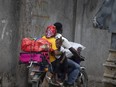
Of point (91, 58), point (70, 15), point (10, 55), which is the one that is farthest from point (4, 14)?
point (91, 58)

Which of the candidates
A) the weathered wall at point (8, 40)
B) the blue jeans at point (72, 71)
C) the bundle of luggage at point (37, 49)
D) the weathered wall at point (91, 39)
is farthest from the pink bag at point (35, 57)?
the weathered wall at point (91, 39)

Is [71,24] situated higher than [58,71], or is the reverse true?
[71,24]

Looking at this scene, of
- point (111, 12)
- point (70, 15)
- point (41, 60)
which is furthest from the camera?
point (70, 15)

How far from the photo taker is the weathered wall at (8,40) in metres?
10.1

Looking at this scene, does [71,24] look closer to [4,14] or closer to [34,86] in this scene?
[4,14]

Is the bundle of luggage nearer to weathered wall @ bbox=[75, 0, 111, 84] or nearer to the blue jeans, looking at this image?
the blue jeans

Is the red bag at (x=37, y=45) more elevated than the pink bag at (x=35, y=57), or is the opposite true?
the red bag at (x=37, y=45)

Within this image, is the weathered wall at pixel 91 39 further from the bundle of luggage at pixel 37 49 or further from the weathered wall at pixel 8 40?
the bundle of luggage at pixel 37 49

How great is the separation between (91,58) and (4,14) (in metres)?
2.56

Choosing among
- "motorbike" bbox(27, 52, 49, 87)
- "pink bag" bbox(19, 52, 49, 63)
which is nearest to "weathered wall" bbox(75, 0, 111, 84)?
"motorbike" bbox(27, 52, 49, 87)

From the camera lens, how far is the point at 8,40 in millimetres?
10195

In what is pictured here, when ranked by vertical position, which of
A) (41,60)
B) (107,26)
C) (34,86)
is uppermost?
(107,26)

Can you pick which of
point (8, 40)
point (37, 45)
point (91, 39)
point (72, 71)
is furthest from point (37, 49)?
point (91, 39)

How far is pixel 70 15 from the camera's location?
11.2 meters
